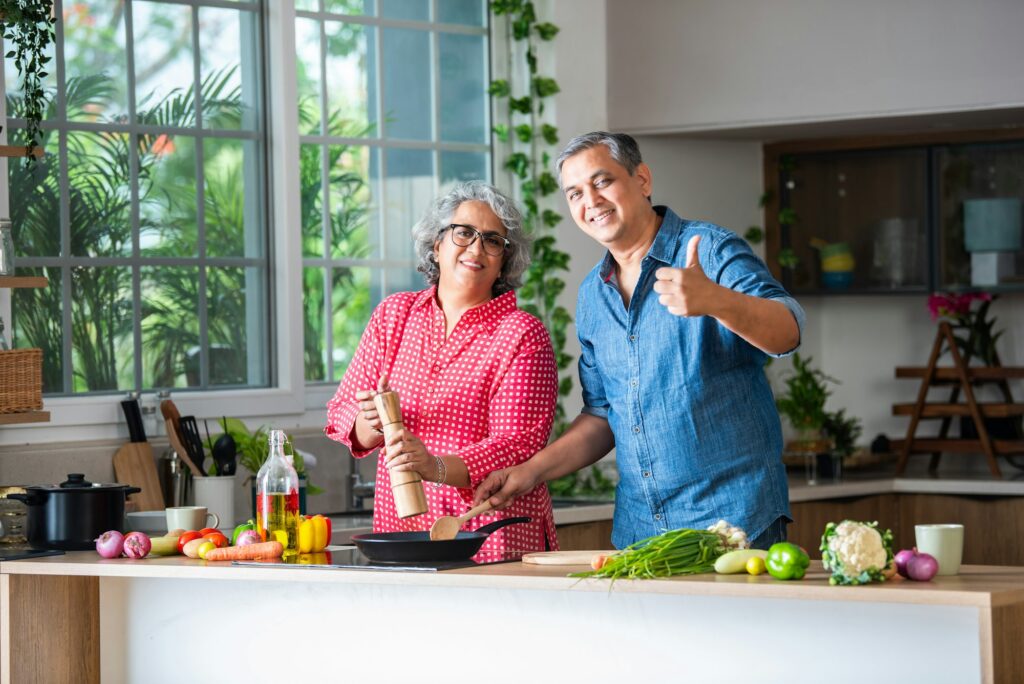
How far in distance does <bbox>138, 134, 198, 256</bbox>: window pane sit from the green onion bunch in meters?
2.37

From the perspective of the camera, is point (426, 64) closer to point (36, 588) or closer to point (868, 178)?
point (868, 178)

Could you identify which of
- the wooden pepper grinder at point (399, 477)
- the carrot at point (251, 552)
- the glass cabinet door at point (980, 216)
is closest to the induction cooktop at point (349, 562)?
the carrot at point (251, 552)

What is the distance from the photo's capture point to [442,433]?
3.01 meters

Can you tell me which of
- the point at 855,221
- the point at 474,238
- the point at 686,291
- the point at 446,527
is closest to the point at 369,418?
the point at 446,527

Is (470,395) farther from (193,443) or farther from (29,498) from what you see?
(193,443)

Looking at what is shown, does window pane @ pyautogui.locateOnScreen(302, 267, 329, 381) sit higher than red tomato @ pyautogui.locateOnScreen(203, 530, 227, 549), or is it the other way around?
window pane @ pyautogui.locateOnScreen(302, 267, 329, 381)

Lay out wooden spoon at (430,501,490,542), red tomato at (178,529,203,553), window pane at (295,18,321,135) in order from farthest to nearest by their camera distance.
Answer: window pane at (295,18,321,135) → red tomato at (178,529,203,553) → wooden spoon at (430,501,490,542)

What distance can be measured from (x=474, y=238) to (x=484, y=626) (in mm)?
778

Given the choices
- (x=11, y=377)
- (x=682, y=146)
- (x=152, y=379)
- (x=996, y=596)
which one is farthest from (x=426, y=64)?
(x=996, y=596)

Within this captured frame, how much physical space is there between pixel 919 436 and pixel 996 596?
3827 millimetres

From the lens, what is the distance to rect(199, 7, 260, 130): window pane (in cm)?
447

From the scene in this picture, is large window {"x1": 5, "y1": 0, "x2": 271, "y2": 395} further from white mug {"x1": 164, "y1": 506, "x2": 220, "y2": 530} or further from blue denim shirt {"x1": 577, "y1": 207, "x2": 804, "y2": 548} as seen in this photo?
blue denim shirt {"x1": 577, "y1": 207, "x2": 804, "y2": 548}

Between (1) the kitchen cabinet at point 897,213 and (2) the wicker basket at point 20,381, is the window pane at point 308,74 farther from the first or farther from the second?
(1) the kitchen cabinet at point 897,213

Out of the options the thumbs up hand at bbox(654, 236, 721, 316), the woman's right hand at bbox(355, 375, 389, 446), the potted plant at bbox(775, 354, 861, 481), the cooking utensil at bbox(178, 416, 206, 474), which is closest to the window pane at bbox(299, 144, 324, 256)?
the cooking utensil at bbox(178, 416, 206, 474)
